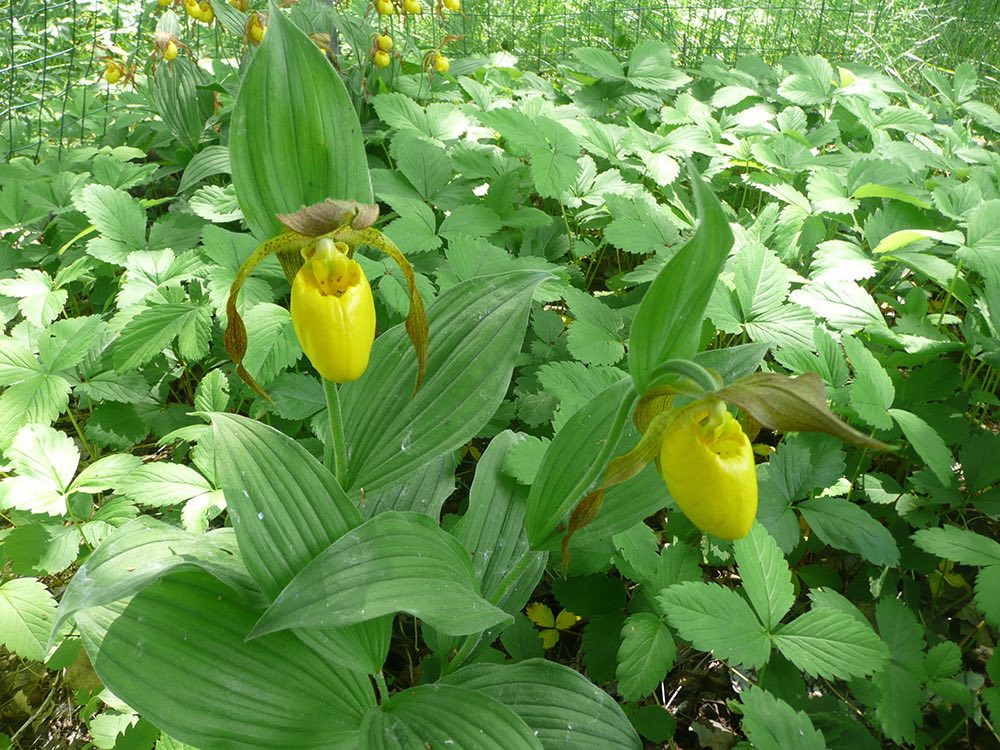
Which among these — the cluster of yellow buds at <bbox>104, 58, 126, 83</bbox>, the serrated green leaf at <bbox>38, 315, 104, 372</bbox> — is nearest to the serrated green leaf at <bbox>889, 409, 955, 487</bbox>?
the serrated green leaf at <bbox>38, 315, 104, 372</bbox>

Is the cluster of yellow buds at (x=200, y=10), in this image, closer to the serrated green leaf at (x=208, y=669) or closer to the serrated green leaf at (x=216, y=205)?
the serrated green leaf at (x=216, y=205)

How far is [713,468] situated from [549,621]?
870 millimetres

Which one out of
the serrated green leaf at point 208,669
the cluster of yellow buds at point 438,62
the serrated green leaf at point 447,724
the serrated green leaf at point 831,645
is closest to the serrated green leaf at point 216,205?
the cluster of yellow buds at point 438,62

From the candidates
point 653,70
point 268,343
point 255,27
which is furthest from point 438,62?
point 268,343

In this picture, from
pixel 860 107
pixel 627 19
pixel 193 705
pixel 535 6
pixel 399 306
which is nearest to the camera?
pixel 193 705

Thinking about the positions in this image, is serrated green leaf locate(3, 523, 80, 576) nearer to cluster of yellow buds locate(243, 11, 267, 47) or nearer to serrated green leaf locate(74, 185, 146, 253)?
serrated green leaf locate(74, 185, 146, 253)

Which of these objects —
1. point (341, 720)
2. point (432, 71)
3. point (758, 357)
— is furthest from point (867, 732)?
point (432, 71)

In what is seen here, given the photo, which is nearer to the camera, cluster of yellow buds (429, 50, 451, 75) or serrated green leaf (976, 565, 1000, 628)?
serrated green leaf (976, 565, 1000, 628)

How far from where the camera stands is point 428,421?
119cm

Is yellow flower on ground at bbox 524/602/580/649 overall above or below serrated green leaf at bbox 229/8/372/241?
below

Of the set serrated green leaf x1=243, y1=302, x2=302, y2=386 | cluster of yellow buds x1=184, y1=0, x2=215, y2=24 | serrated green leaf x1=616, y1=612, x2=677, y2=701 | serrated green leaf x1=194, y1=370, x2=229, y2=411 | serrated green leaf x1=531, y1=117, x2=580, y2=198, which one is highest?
cluster of yellow buds x1=184, y1=0, x2=215, y2=24

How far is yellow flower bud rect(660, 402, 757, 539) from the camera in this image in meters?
0.83

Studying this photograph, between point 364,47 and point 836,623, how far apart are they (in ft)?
9.48

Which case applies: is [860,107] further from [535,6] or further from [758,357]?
[535,6]
